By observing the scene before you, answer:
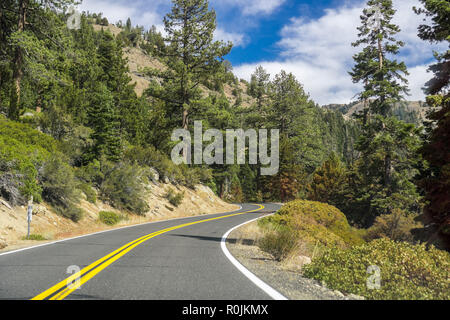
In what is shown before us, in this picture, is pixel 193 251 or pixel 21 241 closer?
pixel 193 251

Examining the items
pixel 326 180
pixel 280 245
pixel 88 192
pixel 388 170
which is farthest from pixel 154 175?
pixel 326 180

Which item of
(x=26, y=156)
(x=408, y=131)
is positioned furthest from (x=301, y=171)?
(x=26, y=156)

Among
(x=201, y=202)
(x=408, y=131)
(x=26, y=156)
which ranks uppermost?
(x=408, y=131)

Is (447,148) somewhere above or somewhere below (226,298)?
above

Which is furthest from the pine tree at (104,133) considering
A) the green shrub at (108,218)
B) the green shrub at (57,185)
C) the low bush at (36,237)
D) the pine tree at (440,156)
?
the pine tree at (440,156)

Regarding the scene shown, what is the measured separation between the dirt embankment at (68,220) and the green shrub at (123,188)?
2.22 feet

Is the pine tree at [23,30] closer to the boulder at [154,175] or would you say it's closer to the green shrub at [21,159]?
the green shrub at [21,159]

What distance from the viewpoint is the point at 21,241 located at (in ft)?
37.6

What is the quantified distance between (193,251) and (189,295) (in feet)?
15.1

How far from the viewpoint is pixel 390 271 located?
6062 mm

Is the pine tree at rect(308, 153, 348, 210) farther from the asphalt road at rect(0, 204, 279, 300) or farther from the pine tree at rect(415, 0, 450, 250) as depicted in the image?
the asphalt road at rect(0, 204, 279, 300)
